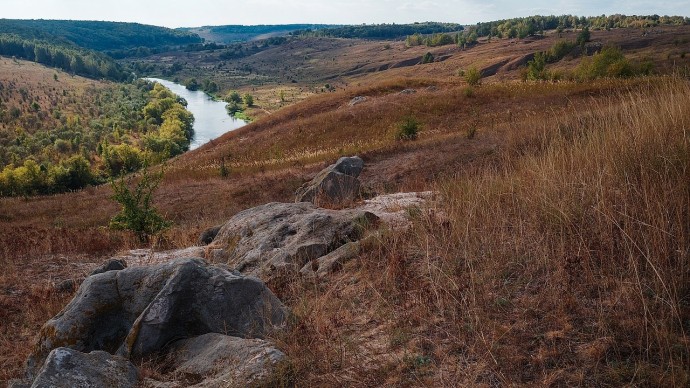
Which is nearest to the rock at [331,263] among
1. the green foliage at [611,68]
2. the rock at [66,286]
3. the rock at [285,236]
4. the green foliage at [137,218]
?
the rock at [285,236]

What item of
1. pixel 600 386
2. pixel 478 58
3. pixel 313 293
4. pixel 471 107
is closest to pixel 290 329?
pixel 313 293

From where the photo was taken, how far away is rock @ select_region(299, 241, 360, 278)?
21.5 feet

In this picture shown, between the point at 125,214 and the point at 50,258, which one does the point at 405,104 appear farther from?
the point at 50,258

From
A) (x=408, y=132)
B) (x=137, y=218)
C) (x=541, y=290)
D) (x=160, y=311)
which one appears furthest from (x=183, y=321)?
(x=408, y=132)

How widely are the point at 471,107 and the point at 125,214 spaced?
3054cm

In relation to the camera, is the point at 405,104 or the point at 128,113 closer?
the point at 405,104

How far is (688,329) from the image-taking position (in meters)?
3.51

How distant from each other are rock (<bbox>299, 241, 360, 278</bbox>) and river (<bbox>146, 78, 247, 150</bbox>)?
78.8m

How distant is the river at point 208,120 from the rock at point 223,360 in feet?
264

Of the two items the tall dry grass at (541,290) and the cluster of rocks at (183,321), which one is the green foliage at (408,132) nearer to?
the cluster of rocks at (183,321)

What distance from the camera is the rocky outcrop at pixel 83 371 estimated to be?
386cm

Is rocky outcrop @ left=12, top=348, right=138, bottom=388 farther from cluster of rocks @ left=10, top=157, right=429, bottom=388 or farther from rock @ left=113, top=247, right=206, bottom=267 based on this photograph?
rock @ left=113, top=247, right=206, bottom=267

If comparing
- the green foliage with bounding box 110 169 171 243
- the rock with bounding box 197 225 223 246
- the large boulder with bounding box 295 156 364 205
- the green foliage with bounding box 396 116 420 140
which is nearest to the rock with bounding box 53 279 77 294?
the rock with bounding box 197 225 223 246

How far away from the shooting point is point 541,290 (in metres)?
4.34
